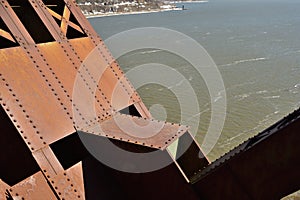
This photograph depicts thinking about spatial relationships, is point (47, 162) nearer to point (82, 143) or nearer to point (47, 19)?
point (82, 143)

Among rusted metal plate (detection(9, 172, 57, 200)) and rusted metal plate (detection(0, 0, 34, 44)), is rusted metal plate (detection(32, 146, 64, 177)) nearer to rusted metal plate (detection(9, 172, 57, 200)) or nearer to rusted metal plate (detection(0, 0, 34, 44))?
rusted metal plate (detection(9, 172, 57, 200))

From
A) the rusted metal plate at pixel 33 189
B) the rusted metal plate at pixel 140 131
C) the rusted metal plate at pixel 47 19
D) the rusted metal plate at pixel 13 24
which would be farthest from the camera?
the rusted metal plate at pixel 47 19

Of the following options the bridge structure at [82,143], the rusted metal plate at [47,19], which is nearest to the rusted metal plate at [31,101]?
the bridge structure at [82,143]

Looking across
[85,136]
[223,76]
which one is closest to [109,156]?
[85,136]

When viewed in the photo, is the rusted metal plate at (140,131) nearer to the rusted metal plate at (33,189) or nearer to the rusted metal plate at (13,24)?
the rusted metal plate at (33,189)

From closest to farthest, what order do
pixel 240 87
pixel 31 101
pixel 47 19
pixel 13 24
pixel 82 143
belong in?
pixel 31 101 → pixel 82 143 → pixel 13 24 → pixel 47 19 → pixel 240 87

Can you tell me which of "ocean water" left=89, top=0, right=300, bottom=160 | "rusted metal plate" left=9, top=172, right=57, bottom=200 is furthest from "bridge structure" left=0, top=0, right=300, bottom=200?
"ocean water" left=89, top=0, right=300, bottom=160

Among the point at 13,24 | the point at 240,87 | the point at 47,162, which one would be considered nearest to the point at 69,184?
the point at 47,162
